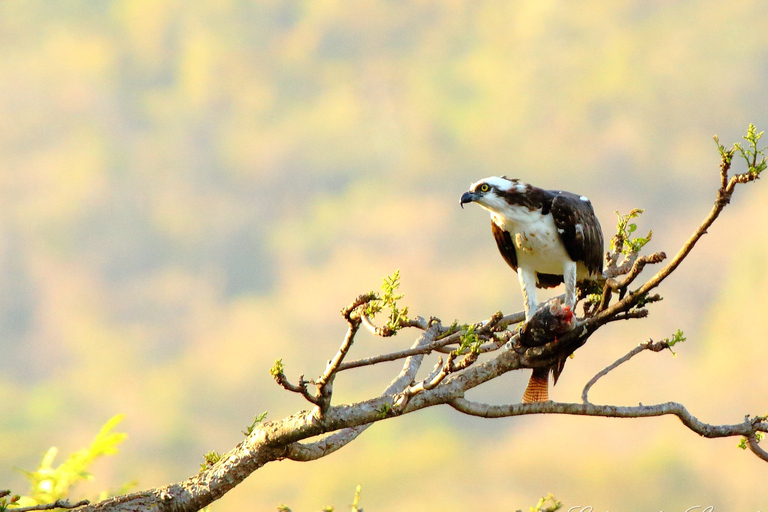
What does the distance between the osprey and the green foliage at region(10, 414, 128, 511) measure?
509cm

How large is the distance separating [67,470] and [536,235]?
6.16 metres

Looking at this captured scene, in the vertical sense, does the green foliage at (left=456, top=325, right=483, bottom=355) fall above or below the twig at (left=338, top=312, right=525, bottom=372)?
below

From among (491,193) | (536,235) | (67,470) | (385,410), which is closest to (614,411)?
(385,410)

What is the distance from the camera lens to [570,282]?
8922mm

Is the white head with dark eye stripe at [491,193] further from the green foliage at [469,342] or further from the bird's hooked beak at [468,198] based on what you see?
the green foliage at [469,342]

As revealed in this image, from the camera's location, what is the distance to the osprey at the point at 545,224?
8.76 meters

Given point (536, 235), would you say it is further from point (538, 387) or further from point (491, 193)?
point (538, 387)

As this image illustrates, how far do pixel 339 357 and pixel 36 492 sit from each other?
4.71 metres

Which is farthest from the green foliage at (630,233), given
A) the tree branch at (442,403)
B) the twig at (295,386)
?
the twig at (295,386)

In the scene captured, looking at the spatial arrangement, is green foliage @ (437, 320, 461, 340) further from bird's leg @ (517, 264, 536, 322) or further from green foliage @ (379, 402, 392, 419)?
bird's leg @ (517, 264, 536, 322)

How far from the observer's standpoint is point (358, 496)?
22.6 feet

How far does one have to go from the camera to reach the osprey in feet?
28.7

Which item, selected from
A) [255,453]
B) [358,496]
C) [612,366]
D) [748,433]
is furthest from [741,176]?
[255,453]

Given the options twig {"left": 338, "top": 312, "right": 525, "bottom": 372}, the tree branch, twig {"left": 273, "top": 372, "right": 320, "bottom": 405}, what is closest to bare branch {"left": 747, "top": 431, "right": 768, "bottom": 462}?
the tree branch
